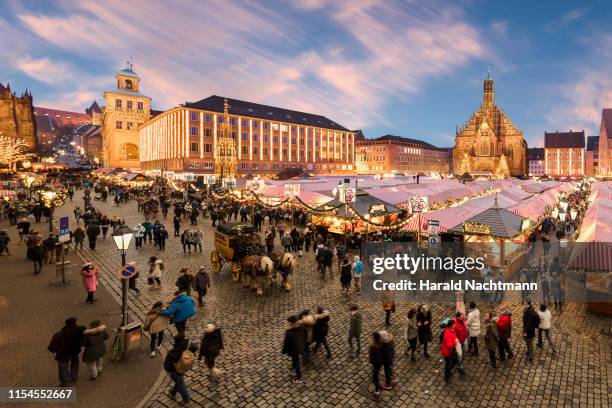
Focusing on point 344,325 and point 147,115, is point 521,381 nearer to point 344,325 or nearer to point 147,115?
point 344,325

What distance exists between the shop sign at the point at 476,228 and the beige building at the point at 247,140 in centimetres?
4999

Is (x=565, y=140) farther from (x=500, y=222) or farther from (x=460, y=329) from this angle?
(x=460, y=329)

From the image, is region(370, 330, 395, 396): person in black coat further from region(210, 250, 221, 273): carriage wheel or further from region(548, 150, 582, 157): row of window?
region(548, 150, 582, 157): row of window

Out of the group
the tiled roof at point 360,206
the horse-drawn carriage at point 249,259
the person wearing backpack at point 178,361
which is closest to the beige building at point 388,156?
the tiled roof at point 360,206

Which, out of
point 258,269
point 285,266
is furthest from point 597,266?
point 258,269

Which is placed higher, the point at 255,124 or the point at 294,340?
the point at 255,124

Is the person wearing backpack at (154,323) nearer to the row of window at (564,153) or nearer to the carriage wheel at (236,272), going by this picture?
the carriage wheel at (236,272)

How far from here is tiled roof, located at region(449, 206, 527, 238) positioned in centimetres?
1363

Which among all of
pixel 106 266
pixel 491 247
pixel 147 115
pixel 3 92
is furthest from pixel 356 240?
pixel 3 92

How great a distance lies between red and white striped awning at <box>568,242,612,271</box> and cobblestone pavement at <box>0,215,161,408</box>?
12.6m

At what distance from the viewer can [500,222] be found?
14117 millimetres

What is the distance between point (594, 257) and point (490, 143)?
8938 cm

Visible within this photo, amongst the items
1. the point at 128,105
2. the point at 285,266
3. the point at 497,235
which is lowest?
the point at 285,266

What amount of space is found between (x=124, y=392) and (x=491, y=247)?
15.2 m
